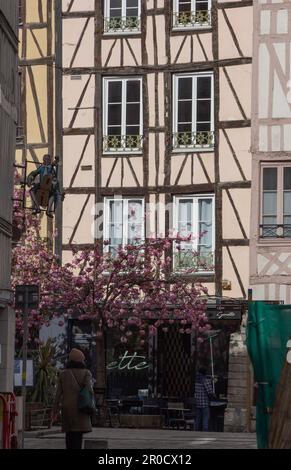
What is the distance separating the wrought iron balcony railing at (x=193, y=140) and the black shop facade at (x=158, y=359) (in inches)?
153

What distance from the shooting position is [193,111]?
34906mm

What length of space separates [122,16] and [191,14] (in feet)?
5.54

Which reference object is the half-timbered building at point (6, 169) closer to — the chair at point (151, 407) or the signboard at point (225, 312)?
the signboard at point (225, 312)

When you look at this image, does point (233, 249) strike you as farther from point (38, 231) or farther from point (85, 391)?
point (85, 391)

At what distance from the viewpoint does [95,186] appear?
3550cm

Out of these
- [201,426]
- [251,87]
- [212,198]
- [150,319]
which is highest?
[251,87]

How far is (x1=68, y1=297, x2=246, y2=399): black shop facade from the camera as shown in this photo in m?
34.5

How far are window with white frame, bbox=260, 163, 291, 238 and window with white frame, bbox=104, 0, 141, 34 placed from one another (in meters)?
4.71

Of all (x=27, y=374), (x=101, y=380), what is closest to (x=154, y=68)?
(x=101, y=380)

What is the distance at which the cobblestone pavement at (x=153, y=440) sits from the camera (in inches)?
950

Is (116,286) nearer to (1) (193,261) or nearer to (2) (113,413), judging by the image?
(1) (193,261)

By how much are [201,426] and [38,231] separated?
19.0 feet
